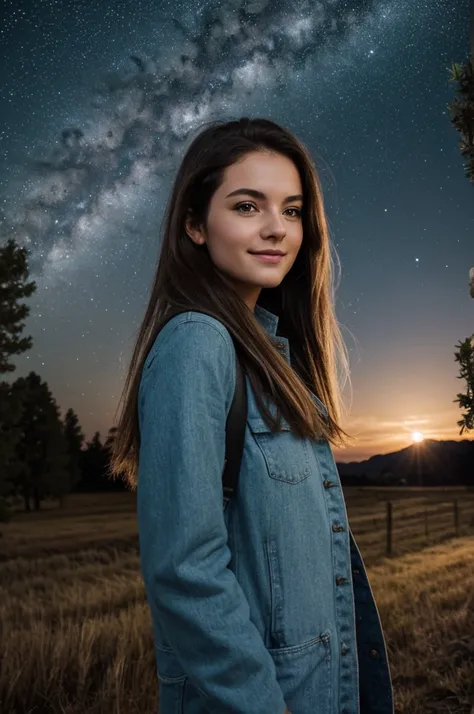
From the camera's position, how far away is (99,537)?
72.0 feet

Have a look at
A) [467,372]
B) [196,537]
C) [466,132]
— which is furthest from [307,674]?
[466,132]

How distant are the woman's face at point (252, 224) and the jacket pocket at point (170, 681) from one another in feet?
3.19

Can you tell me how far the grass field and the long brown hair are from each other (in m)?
2.93

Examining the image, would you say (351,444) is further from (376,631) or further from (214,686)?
(214,686)

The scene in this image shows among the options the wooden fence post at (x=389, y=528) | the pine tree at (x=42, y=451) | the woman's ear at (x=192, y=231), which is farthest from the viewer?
the pine tree at (x=42, y=451)

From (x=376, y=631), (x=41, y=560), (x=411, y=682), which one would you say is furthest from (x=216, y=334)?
(x=41, y=560)

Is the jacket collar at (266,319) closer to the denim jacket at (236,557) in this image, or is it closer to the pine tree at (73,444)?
the denim jacket at (236,557)

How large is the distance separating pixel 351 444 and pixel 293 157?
89cm

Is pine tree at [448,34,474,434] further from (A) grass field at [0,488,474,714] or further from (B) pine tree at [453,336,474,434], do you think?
(A) grass field at [0,488,474,714]

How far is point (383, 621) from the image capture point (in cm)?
654

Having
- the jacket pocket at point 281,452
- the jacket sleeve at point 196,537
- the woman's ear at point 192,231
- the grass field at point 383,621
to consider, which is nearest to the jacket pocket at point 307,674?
the jacket sleeve at point 196,537

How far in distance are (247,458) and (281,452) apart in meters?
0.10

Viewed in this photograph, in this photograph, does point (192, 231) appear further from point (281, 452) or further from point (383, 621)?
point (383, 621)

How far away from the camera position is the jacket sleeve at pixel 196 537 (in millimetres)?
1358
